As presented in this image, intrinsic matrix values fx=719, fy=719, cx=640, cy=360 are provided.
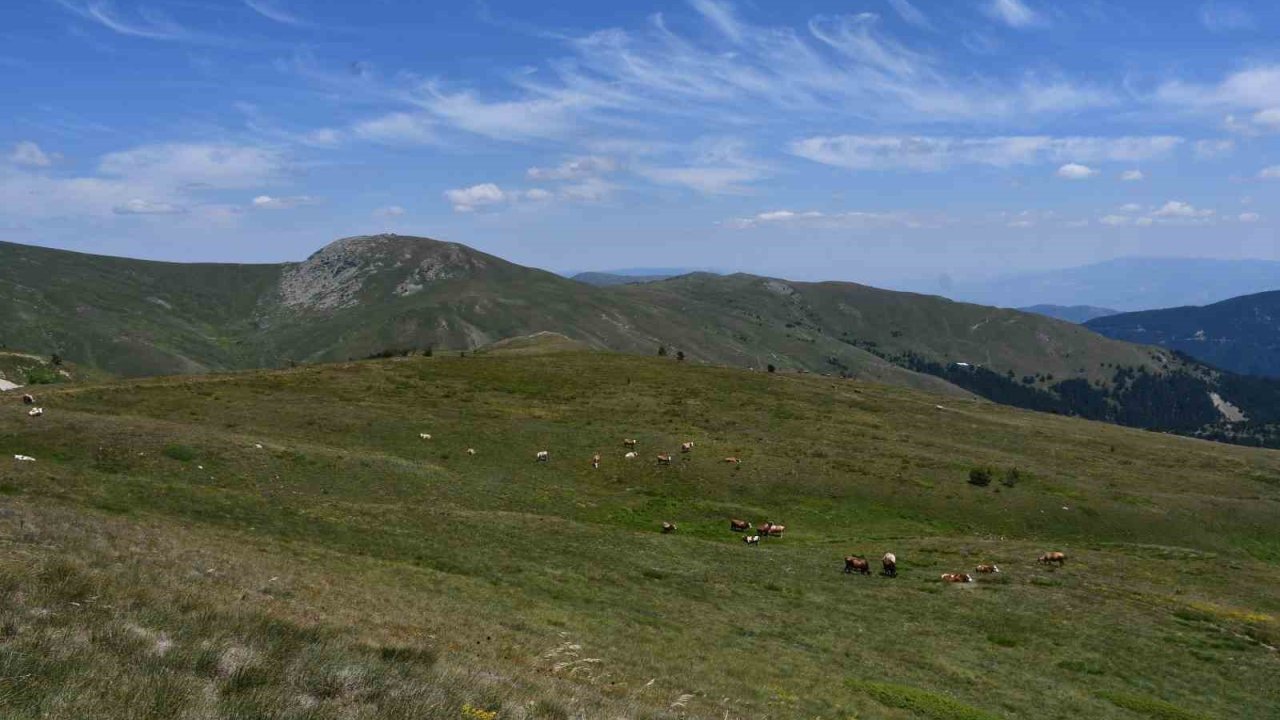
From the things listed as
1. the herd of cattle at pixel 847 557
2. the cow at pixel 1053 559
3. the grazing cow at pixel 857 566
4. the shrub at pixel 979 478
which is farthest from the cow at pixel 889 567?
the shrub at pixel 979 478

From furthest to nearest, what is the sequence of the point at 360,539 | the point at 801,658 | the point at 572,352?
the point at 572,352 → the point at 360,539 → the point at 801,658

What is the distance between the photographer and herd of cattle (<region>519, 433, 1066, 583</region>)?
35.6 metres

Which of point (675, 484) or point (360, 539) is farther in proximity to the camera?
point (675, 484)

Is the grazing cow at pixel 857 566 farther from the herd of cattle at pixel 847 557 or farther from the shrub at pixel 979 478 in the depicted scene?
the shrub at pixel 979 478

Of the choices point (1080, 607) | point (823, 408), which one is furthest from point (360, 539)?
point (823, 408)

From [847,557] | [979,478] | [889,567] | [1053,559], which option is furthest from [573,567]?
[979,478]

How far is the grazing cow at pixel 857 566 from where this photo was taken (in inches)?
1400

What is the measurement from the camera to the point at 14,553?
17.3 m

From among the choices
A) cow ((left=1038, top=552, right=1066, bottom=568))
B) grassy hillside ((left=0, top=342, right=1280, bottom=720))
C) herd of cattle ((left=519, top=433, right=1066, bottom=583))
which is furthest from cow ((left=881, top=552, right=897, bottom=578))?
cow ((left=1038, top=552, right=1066, bottom=568))

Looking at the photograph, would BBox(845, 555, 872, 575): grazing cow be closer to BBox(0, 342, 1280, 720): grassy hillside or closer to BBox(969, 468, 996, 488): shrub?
BBox(0, 342, 1280, 720): grassy hillside

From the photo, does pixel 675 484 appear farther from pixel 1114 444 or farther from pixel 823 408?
Answer: pixel 1114 444

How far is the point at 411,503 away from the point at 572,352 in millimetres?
Answer: 69818

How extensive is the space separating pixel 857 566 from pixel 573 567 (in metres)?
14.5

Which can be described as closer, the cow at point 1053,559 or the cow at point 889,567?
the cow at point 889,567
